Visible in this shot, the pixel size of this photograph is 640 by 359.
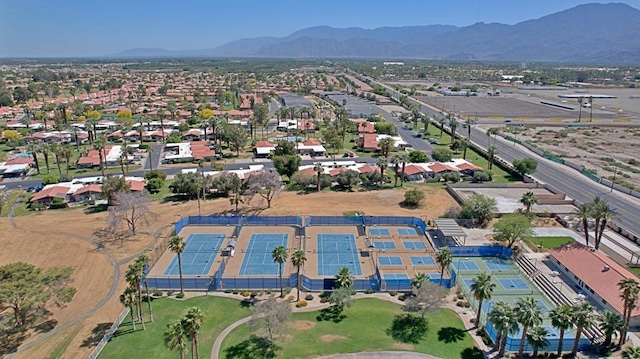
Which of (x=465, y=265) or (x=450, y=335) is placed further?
(x=465, y=265)

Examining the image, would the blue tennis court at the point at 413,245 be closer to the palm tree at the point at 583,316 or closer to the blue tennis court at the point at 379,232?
the blue tennis court at the point at 379,232

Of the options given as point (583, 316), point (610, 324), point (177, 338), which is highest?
point (177, 338)

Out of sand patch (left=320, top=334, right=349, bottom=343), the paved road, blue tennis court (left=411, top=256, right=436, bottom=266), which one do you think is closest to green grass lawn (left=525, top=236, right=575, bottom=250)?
the paved road

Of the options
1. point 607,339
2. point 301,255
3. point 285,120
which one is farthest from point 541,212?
point 285,120

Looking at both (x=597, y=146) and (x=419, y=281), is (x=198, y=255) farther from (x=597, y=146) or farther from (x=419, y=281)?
(x=597, y=146)

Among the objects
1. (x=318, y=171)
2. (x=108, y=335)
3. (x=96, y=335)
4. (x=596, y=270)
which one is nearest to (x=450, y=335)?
(x=596, y=270)

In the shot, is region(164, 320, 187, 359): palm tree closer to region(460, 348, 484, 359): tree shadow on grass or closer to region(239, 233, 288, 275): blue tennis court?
region(239, 233, 288, 275): blue tennis court
